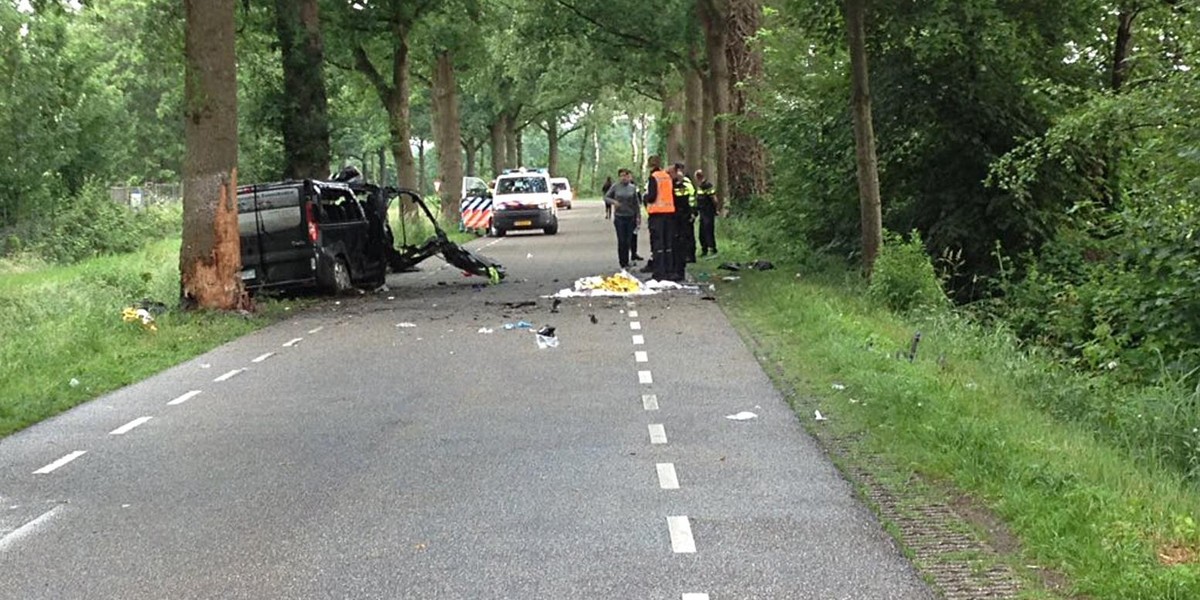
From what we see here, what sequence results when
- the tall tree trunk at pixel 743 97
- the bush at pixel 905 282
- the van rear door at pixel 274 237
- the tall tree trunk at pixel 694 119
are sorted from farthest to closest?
the tall tree trunk at pixel 694 119
the tall tree trunk at pixel 743 97
the van rear door at pixel 274 237
the bush at pixel 905 282

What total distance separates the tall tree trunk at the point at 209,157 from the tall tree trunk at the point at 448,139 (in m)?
23.0

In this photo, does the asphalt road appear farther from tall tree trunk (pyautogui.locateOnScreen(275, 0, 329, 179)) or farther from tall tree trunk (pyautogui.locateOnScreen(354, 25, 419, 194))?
tall tree trunk (pyautogui.locateOnScreen(354, 25, 419, 194))

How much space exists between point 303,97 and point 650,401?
50.8 feet

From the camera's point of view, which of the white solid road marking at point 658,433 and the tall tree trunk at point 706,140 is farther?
the tall tree trunk at point 706,140

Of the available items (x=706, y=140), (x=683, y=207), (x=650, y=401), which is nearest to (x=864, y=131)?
(x=683, y=207)

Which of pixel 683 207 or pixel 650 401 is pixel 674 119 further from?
pixel 650 401

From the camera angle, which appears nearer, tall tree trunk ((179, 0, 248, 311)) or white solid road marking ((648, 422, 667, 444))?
white solid road marking ((648, 422, 667, 444))

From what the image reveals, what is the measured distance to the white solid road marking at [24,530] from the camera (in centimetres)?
606

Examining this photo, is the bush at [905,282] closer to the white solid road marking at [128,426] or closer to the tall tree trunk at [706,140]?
the white solid road marking at [128,426]

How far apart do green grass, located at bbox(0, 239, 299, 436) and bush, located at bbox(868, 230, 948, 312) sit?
311 inches

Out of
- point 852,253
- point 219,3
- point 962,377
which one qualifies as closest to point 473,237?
point 852,253

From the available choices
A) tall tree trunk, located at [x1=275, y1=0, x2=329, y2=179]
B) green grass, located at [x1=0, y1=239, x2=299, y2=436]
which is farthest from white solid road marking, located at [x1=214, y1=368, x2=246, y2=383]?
tall tree trunk, located at [x1=275, y1=0, x2=329, y2=179]

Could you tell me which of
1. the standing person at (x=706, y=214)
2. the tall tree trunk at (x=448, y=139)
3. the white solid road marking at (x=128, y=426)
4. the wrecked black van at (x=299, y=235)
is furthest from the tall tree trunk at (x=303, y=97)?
the tall tree trunk at (x=448, y=139)

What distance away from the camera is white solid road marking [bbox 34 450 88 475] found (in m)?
7.72
